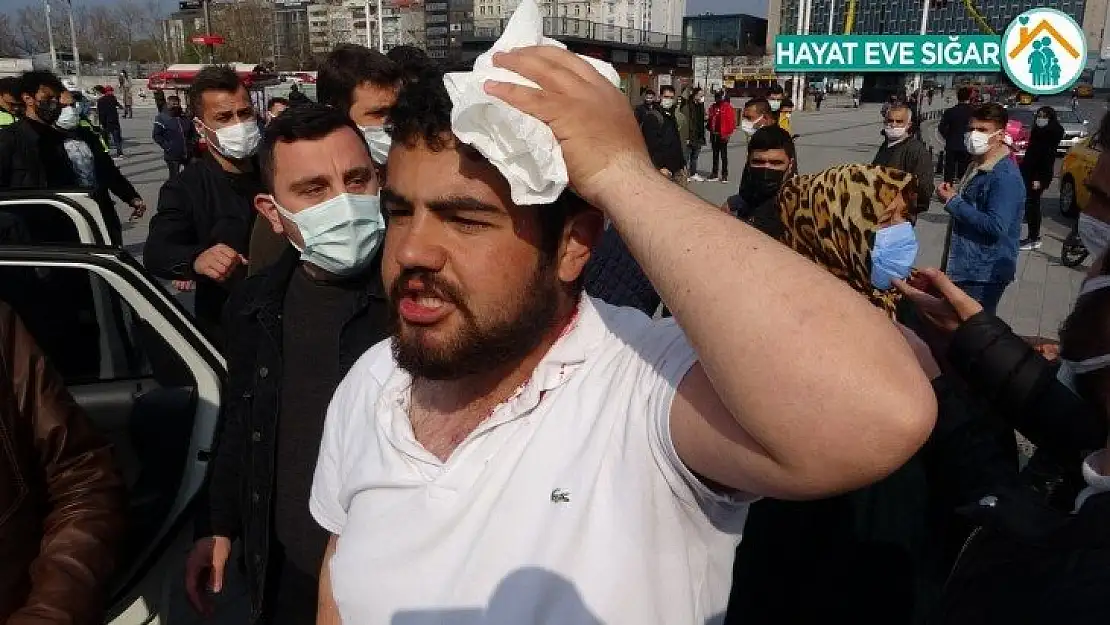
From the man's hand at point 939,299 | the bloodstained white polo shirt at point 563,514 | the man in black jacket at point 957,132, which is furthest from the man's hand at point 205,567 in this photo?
the man in black jacket at point 957,132

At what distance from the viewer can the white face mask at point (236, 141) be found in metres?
4.28

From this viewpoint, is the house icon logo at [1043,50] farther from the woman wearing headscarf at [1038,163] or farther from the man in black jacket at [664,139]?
the woman wearing headscarf at [1038,163]

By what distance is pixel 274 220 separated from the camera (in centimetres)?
261

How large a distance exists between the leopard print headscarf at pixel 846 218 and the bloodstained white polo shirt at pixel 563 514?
1.18 m

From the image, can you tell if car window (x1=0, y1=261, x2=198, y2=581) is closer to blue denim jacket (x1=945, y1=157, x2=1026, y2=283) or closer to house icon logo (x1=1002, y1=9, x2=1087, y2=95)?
blue denim jacket (x1=945, y1=157, x2=1026, y2=283)

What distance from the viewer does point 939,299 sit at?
2.12m

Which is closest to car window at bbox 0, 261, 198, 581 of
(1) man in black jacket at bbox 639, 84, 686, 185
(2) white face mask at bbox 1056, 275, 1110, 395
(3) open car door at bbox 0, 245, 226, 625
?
(3) open car door at bbox 0, 245, 226, 625

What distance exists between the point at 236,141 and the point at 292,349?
246cm

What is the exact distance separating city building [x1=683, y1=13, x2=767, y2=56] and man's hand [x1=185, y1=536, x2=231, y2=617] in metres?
109

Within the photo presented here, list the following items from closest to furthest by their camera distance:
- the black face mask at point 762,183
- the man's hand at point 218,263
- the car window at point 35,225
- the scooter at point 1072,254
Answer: the man's hand at point 218,263 < the car window at point 35,225 < the black face mask at point 762,183 < the scooter at point 1072,254

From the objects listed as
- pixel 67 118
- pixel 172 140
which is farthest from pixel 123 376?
pixel 172 140

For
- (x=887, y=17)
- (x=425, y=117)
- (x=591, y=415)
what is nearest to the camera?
(x=591, y=415)

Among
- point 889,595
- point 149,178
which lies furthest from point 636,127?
point 149,178

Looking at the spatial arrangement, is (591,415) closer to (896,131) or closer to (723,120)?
(896,131)
